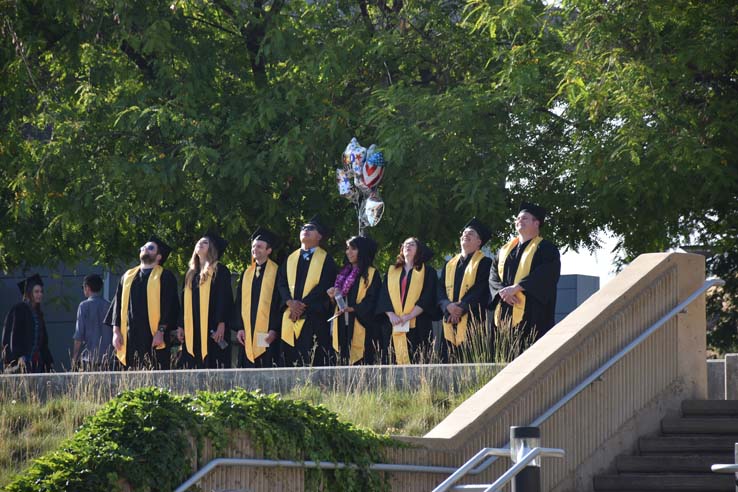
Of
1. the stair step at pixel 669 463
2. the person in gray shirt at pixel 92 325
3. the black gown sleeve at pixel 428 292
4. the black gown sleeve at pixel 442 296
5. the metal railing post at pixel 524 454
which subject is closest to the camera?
the metal railing post at pixel 524 454

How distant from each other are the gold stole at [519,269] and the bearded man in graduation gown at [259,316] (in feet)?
8.30

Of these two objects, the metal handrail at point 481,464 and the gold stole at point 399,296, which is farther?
the gold stole at point 399,296

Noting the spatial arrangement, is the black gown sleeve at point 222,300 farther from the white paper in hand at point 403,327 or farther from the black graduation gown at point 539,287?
the black graduation gown at point 539,287

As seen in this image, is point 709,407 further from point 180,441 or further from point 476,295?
point 180,441

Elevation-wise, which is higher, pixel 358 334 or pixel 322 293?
pixel 322 293

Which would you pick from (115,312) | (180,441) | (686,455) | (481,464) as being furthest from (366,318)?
(180,441)

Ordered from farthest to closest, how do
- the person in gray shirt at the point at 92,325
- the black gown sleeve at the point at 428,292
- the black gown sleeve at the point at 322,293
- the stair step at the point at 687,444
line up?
the person in gray shirt at the point at 92,325, the black gown sleeve at the point at 322,293, the black gown sleeve at the point at 428,292, the stair step at the point at 687,444

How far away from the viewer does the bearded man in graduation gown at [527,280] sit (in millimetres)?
13359

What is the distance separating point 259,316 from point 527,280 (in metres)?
3.09

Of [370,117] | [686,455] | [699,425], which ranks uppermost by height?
[370,117]

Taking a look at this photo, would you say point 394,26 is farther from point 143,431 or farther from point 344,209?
point 143,431

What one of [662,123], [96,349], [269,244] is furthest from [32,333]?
[662,123]

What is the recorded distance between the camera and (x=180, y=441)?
26.2 ft

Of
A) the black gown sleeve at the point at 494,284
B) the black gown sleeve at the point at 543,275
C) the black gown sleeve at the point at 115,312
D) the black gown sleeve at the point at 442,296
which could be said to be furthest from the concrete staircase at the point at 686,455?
the black gown sleeve at the point at 115,312
